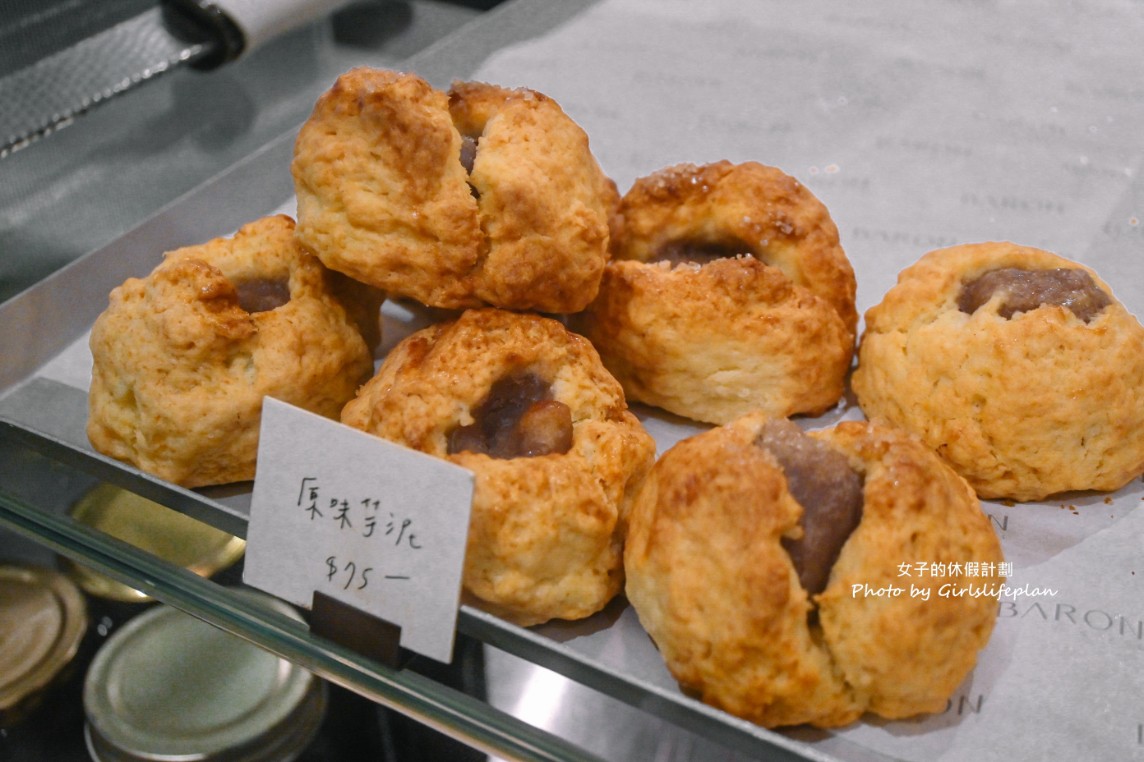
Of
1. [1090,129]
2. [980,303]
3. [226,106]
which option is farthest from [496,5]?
[980,303]

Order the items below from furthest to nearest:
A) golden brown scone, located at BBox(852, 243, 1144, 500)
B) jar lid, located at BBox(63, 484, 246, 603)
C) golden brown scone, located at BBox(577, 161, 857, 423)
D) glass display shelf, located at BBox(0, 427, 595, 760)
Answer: golden brown scone, located at BBox(577, 161, 857, 423)
golden brown scone, located at BBox(852, 243, 1144, 500)
jar lid, located at BBox(63, 484, 246, 603)
glass display shelf, located at BBox(0, 427, 595, 760)

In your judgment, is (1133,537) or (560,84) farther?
(560,84)

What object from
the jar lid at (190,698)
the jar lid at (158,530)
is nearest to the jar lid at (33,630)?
the jar lid at (190,698)

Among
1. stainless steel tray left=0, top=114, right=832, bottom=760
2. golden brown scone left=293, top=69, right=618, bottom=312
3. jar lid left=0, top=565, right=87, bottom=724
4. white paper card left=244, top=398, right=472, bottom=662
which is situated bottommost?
jar lid left=0, top=565, right=87, bottom=724

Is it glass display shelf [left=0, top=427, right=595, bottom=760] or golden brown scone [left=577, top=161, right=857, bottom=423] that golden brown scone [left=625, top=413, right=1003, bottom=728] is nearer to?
glass display shelf [left=0, top=427, right=595, bottom=760]

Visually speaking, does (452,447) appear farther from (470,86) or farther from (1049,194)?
(1049,194)

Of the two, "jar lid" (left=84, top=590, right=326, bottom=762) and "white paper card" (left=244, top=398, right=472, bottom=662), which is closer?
"white paper card" (left=244, top=398, right=472, bottom=662)

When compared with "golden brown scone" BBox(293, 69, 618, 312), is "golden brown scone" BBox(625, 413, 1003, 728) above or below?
below

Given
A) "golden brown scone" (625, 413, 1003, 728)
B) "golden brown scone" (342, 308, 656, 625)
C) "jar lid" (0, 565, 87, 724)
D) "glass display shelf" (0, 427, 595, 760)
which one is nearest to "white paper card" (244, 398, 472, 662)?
"glass display shelf" (0, 427, 595, 760)
